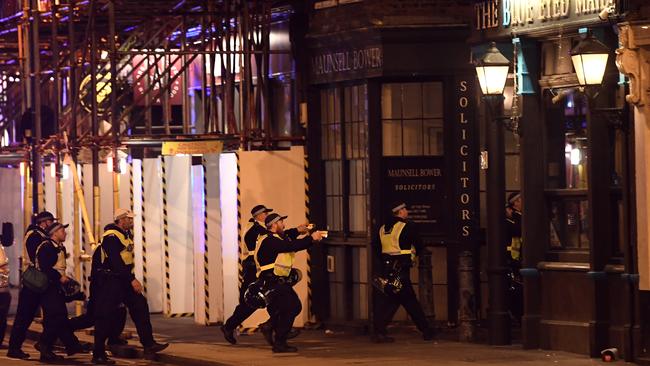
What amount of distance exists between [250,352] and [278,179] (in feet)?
12.0

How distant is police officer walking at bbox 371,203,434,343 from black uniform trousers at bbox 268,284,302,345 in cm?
138

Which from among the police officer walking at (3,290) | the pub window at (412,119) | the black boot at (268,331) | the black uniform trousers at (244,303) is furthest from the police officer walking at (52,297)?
the pub window at (412,119)

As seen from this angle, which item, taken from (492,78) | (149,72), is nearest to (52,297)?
(492,78)

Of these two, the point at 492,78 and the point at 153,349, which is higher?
the point at 492,78

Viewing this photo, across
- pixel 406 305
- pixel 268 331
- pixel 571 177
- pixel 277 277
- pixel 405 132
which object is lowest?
pixel 268 331

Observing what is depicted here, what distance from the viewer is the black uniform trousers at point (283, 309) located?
2042cm

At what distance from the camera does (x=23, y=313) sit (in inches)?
851

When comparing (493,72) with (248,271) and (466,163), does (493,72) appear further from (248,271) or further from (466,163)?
(248,271)

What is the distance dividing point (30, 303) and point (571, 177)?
24.1 feet

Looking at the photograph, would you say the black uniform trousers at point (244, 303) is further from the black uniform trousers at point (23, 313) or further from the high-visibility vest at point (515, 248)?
the high-visibility vest at point (515, 248)

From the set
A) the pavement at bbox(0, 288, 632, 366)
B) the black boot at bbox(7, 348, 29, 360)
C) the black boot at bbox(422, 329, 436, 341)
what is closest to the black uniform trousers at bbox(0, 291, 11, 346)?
the pavement at bbox(0, 288, 632, 366)

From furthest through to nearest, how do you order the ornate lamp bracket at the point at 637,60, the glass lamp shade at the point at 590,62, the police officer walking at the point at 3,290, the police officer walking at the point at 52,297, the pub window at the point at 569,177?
the police officer walking at the point at 3,290 < the police officer walking at the point at 52,297 < the pub window at the point at 569,177 < the glass lamp shade at the point at 590,62 < the ornate lamp bracket at the point at 637,60

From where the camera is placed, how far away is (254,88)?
25375 millimetres

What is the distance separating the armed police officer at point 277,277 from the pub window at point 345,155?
236cm
